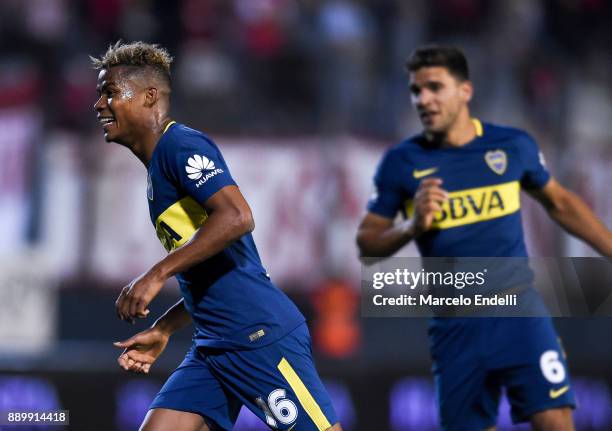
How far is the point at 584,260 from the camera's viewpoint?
8.49 metres

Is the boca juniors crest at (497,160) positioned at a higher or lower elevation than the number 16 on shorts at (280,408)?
higher

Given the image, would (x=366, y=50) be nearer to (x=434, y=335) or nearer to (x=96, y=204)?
(x=96, y=204)

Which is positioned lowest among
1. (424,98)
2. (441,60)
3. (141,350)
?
(141,350)

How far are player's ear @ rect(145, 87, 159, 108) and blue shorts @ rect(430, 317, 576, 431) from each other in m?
2.01

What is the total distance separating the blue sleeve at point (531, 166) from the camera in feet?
19.0

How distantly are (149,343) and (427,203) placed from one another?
1547 mm

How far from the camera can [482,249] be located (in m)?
5.60

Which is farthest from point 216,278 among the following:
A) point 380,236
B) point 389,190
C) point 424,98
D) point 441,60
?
point 441,60

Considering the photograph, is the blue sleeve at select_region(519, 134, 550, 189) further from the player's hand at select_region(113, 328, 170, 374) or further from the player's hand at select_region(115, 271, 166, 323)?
the player's hand at select_region(115, 271, 166, 323)

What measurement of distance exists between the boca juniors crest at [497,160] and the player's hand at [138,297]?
7.68ft

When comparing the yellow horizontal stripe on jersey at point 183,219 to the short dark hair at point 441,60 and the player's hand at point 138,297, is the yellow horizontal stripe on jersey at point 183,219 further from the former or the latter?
the short dark hair at point 441,60

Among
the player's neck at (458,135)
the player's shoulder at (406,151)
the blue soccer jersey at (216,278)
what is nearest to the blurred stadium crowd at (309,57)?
the player's shoulder at (406,151)

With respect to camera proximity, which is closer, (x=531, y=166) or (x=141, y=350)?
(x=141, y=350)

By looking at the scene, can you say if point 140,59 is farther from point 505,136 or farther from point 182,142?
point 505,136
